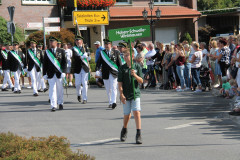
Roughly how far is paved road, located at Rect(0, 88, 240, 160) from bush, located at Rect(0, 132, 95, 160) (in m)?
0.92

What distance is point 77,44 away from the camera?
48.2 ft

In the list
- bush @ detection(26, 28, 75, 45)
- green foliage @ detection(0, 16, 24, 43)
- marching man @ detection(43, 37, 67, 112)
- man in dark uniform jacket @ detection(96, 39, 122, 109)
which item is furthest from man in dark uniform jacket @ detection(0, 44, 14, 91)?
man in dark uniform jacket @ detection(96, 39, 122, 109)

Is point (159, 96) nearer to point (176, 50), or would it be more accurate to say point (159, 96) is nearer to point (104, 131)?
point (176, 50)

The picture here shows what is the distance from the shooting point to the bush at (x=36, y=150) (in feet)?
18.9

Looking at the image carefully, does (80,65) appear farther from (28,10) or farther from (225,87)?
(28,10)

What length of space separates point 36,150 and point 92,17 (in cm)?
2531

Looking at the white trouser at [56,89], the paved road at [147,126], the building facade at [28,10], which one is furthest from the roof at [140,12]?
the white trouser at [56,89]

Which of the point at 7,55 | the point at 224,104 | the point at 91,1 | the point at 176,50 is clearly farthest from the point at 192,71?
the point at 91,1

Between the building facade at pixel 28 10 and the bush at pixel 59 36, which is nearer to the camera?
the bush at pixel 59 36

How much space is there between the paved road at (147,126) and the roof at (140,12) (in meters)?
17.9

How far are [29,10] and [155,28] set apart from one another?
1049cm

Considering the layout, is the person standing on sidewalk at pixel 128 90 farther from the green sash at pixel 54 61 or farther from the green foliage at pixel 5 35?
the green foliage at pixel 5 35

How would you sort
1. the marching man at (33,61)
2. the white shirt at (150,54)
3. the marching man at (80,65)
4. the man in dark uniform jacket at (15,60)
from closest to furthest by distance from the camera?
the marching man at (80,65)
the marching man at (33,61)
the white shirt at (150,54)
the man in dark uniform jacket at (15,60)

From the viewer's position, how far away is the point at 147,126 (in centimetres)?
1006
